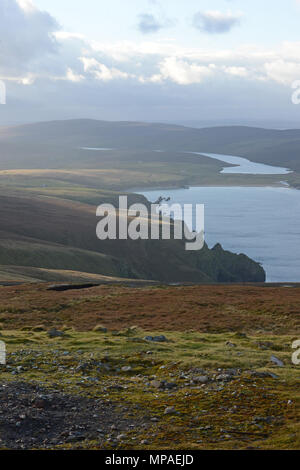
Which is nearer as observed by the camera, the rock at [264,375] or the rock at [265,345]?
the rock at [264,375]

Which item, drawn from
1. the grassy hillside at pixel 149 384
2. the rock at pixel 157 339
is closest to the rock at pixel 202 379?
the grassy hillside at pixel 149 384

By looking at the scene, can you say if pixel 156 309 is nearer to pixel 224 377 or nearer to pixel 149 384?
pixel 224 377

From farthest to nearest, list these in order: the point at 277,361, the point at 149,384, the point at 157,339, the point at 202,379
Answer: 1. the point at 157,339
2. the point at 277,361
3. the point at 202,379
4. the point at 149,384

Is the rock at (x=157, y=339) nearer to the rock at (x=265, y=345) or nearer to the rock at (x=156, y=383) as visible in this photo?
the rock at (x=265, y=345)

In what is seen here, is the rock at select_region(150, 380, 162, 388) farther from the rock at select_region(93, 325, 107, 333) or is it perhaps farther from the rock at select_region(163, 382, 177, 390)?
the rock at select_region(93, 325, 107, 333)

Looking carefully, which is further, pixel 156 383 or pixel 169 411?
pixel 156 383

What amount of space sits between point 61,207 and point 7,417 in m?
161

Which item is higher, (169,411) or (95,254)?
(95,254)

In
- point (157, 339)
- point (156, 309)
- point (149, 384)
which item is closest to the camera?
point (149, 384)

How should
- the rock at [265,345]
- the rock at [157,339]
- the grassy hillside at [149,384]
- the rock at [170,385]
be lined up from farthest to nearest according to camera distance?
the rock at [157,339], the rock at [265,345], the rock at [170,385], the grassy hillside at [149,384]

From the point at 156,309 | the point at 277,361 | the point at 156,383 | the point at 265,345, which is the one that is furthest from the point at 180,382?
the point at 156,309

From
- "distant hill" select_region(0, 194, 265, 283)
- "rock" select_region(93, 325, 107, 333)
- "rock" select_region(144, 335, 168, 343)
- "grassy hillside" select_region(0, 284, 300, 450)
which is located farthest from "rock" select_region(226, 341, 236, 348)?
"distant hill" select_region(0, 194, 265, 283)

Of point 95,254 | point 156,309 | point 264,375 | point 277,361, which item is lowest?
point 156,309
